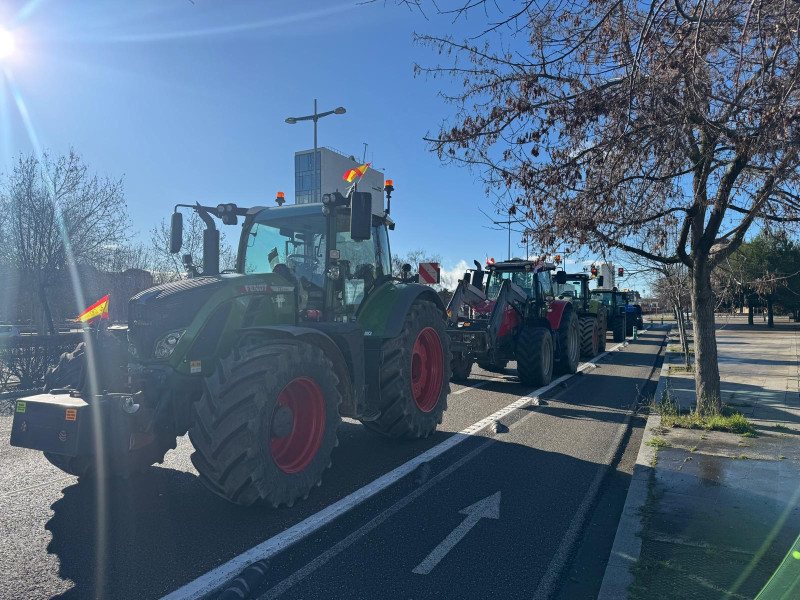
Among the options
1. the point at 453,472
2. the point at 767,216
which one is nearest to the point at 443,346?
the point at 453,472

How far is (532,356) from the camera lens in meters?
10.7

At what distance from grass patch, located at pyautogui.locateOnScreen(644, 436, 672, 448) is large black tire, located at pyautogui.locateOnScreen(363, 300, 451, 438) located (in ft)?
8.31

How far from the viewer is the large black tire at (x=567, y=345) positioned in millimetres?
12539

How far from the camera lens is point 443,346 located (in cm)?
734

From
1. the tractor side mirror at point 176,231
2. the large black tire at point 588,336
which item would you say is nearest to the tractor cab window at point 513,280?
the large black tire at point 588,336

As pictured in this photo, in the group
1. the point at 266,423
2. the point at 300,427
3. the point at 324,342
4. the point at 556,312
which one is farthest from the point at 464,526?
the point at 556,312

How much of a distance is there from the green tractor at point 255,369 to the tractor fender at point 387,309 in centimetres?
2

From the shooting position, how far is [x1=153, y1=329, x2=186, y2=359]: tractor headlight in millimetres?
4422

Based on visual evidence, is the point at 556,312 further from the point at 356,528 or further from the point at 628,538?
the point at 356,528

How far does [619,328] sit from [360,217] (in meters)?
22.0

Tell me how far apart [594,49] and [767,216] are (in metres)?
3.66

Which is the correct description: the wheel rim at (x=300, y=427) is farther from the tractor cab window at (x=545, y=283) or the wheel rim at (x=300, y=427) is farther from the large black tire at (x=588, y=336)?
the large black tire at (x=588, y=336)

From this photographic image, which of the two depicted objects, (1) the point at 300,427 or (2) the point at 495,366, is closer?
(1) the point at 300,427

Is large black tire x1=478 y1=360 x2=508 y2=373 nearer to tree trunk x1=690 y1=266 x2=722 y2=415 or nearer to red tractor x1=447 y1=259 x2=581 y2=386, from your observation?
red tractor x1=447 y1=259 x2=581 y2=386
